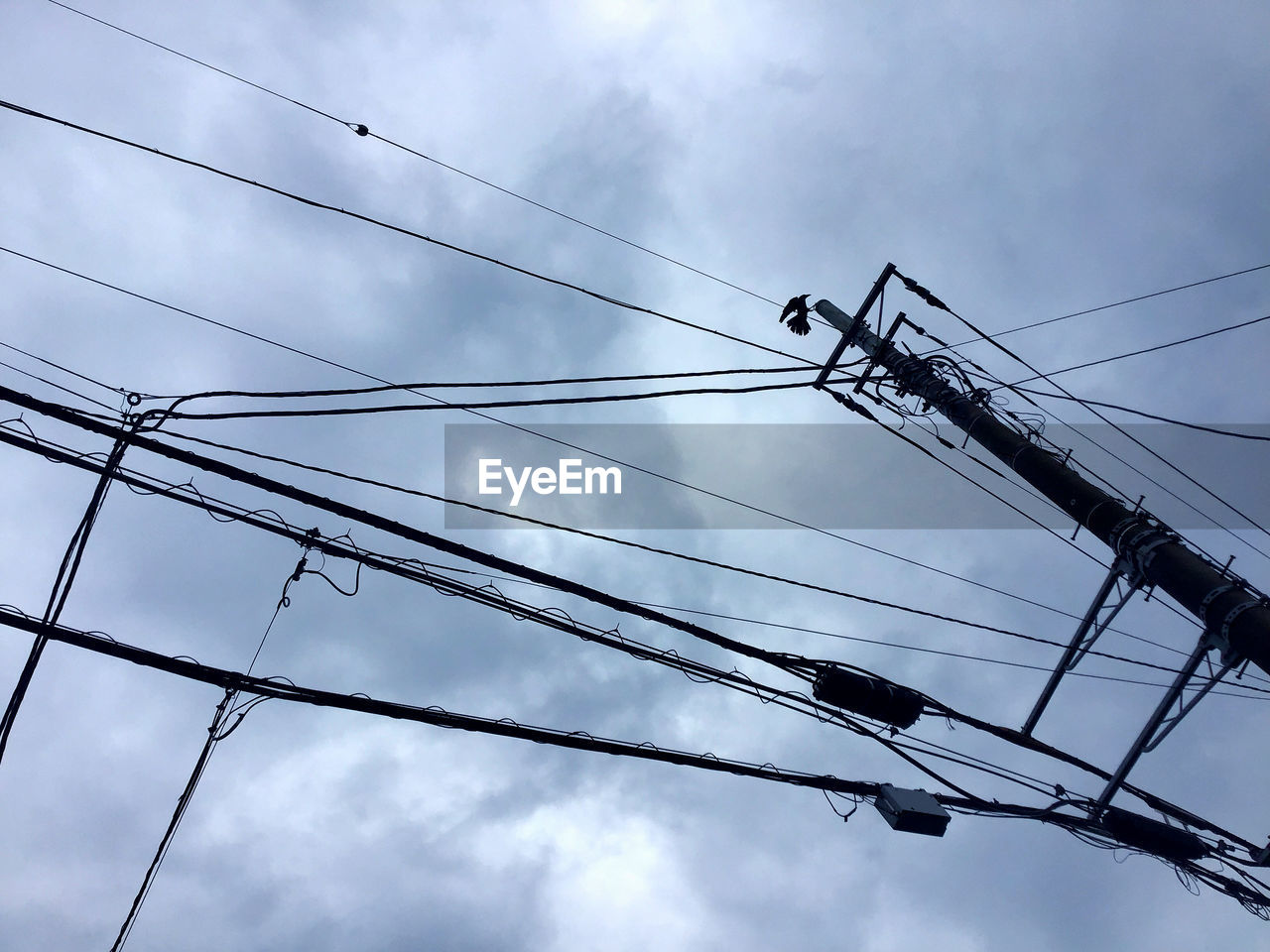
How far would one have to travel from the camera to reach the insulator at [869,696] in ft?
23.7

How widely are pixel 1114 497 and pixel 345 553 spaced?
6.83 meters

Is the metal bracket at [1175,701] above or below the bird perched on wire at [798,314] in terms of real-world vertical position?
below

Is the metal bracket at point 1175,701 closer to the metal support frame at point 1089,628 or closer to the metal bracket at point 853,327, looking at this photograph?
the metal support frame at point 1089,628

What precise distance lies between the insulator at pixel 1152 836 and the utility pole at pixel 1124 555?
59 centimetres

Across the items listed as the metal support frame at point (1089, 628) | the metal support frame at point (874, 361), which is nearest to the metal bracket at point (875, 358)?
→ the metal support frame at point (874, 361)

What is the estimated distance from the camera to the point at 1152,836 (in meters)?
8.31

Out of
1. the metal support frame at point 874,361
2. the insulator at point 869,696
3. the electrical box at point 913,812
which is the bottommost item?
the electrical box at point 913,812

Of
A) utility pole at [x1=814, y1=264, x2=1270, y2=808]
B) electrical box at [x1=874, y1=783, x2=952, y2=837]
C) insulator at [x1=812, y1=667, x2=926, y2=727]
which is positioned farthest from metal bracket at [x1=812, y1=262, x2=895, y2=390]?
electrical box at [x1=874, y1=783, x2=952, y2=837]

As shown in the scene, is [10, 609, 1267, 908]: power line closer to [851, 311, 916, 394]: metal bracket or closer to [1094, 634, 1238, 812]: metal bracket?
[1094, 634, 1238, 812]: metal bracket

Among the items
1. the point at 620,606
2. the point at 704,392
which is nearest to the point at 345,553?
the point at 620,606

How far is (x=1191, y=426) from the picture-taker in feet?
28.6

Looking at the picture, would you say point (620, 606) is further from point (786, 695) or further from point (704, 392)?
point (704, 392)

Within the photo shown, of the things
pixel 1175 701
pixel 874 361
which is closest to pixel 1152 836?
pixel 1175 701

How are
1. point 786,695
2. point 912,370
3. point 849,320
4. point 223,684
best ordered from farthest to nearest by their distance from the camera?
1. point 849,320
2. point 912,370
3. point 786,695
4. point 223,684
